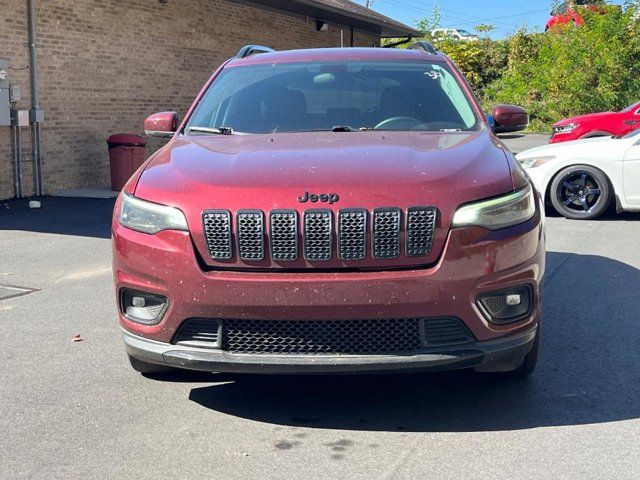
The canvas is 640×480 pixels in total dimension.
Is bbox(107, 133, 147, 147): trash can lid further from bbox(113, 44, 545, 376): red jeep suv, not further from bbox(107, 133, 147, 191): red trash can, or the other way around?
bbox(113, 44, 545, 376): red jeep suv

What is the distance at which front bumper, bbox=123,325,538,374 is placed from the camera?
365 centimetres

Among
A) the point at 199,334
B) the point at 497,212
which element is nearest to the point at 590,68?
the point at 497,212

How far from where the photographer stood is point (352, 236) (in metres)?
3.62

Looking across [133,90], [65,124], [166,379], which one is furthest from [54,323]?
[133,90]

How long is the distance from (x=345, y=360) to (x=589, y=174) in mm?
7966

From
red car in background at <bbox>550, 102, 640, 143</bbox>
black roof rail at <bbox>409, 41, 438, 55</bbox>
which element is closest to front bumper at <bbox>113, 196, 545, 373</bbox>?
black roof rail at <bbox>409, 41, 438, 55</bbox>

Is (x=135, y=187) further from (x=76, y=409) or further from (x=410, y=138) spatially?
(x=410, y=138)

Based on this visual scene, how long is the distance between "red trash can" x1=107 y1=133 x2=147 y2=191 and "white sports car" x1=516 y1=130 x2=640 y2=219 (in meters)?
7.02

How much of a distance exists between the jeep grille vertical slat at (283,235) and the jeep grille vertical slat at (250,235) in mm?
49

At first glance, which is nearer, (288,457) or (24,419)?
(288,457)

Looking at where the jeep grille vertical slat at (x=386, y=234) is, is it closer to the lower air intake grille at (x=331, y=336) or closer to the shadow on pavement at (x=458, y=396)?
the lower air intake grille at (x=331, y=336)

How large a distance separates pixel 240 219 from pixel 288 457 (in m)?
1.06

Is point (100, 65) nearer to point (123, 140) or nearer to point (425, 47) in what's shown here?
point (123, 140)

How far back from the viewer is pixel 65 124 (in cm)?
1460
